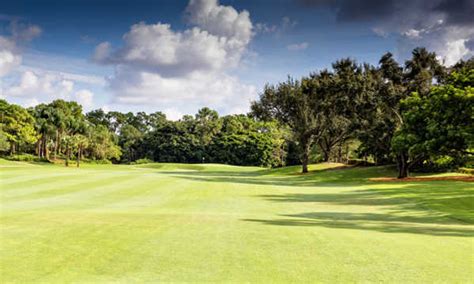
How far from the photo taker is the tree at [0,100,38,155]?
89.6 metres

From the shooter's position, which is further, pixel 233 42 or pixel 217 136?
pixel 217 136

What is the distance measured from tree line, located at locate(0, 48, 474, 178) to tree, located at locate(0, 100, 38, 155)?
0.22 m

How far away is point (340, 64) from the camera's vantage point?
166ft

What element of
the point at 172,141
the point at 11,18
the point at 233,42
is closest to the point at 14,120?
the point at 172,141

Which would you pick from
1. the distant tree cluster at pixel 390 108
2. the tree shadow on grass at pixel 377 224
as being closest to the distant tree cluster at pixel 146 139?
the distant tree cluster at pixel 390 108

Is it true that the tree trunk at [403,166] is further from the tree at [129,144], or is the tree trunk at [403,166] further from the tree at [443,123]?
the tree at [129,144]

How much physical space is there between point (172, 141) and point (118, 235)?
107510 millimetres

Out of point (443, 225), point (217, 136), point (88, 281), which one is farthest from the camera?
point (217, 136)

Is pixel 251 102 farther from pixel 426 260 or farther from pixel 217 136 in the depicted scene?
pixel 217 136

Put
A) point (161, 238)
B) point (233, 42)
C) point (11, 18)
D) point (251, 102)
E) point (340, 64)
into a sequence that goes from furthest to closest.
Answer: point (251, 102), point (340, 64), point (233, 42), point (11, 18), point (161, 238)

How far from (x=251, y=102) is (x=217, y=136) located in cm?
5877

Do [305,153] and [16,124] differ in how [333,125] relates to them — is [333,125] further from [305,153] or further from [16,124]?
[16,124]

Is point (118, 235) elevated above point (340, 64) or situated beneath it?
situated beneath

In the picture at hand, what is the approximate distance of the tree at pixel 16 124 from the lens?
89625 mm
